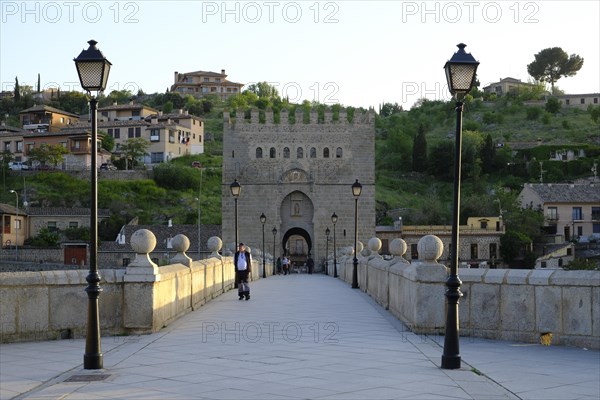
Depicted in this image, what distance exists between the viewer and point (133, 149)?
95.7 meters

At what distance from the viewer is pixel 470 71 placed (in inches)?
343

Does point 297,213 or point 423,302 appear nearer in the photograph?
point 423,302

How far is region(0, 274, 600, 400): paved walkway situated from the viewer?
6.88 metres

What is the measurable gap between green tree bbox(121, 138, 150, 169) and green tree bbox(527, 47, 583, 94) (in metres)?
91.0

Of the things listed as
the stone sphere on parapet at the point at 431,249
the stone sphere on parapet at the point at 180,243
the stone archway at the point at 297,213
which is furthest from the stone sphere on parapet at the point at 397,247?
the stone archway at the point at 297,213

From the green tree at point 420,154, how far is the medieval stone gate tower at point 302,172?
47.8 m

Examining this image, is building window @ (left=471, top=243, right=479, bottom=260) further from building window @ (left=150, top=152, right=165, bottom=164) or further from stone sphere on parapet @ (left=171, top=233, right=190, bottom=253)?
stone sphere on parapet @ (left=171, top=233, right=190, bottom=253)

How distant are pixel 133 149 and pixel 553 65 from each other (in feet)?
312

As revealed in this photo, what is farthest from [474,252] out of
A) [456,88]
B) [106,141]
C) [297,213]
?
[456,88]

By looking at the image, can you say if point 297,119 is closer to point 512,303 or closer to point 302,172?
point 302,172

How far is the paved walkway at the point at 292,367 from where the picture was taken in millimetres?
6879

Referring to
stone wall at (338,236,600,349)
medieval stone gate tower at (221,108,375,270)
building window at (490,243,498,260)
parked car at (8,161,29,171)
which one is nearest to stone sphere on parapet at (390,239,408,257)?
stone wall at (338,236,600,349)

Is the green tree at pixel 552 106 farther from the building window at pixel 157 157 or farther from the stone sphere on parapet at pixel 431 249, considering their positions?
the stone sphere on parapet at pixel 431 249

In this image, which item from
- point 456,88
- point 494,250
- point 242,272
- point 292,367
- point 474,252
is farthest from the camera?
point 494,250
